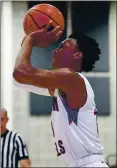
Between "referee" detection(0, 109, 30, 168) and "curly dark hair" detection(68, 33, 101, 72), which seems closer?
"curly dark hair" detection(68, 33, 101, 72)

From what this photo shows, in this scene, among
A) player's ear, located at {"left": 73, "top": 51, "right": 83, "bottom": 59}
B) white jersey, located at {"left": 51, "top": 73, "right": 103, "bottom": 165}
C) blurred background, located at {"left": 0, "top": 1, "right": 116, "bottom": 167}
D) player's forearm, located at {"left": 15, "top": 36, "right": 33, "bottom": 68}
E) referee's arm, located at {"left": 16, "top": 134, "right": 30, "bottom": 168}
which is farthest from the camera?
blurred background, located at {"left": 0, "top": 1, "right": 116, "bottom": 167}

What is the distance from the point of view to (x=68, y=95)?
403 centimetres

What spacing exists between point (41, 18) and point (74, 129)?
0.79 metres

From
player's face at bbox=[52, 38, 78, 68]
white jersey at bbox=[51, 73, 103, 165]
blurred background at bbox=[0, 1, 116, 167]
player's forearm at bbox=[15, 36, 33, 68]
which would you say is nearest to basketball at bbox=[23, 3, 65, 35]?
player's face at bbox=[52, 38, 78, 68]

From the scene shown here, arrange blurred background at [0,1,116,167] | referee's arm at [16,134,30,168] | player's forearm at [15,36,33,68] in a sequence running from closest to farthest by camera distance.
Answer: player's forearm at [15,36,33,68]
referee's arm at [16,134,30,168]
blurred background at [0,1,116,167]

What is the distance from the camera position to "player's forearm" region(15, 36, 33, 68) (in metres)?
3.90

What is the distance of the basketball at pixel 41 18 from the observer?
13.8 feet

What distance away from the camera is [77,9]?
9297 mm

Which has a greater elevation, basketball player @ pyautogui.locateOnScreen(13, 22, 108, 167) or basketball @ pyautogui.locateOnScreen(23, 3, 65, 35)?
basketball @ pyautogui.locateOnScreen(23, 3, 65, 35)

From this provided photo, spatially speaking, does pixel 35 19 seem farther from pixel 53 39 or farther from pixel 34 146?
pixel 34 146

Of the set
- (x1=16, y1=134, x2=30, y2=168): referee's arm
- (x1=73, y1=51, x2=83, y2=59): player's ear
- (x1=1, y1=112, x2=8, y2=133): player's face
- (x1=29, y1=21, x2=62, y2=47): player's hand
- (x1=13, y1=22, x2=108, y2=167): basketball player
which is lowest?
(x1=16, y1=134, x2=30, y2=168): referee's arm

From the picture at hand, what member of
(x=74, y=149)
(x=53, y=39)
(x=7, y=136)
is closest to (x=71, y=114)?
(x=74, y=149)

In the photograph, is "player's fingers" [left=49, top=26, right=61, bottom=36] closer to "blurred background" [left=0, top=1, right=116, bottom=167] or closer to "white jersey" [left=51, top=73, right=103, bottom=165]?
"white jersey" [left=51, top=73, right=103, bottom=165]

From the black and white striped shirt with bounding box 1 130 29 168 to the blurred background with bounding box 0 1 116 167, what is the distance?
168cm
